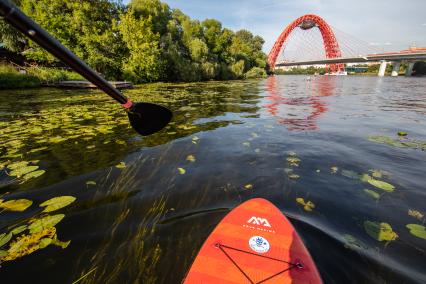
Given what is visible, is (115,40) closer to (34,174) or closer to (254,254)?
(34,174)

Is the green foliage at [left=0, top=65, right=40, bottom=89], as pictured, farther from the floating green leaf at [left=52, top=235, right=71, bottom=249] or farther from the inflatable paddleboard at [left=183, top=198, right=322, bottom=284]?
the inflatable paddleboard at [left=183, top=198, right=322, bottom=284]

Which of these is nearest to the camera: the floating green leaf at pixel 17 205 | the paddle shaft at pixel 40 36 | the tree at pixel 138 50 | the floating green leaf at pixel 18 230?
the paddle shaft at pixel 40 36

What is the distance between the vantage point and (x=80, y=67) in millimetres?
1344

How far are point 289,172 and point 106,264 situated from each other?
323 centimetres

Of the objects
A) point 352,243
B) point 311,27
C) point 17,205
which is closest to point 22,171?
point 17,205

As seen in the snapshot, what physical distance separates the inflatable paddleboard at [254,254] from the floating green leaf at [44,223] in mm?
1913

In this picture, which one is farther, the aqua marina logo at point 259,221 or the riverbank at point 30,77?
the riverbank at point 30,77

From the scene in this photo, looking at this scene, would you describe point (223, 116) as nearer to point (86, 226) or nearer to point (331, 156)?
point (331, 156)

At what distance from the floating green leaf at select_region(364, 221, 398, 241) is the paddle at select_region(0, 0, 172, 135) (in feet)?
8.95

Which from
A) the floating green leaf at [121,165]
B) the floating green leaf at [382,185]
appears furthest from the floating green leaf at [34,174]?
the floating green leaf at [382,185]

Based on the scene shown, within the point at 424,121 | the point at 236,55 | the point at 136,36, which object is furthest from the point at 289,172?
the point at 236,55

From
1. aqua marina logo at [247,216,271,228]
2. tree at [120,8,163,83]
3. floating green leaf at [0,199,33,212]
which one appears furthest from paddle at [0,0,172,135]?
tree at [120,8,163,83]

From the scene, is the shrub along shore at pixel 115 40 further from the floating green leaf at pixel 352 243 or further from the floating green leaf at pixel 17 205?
the floating green leaf at pixel 352 243

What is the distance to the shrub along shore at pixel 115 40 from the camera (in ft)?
74.5
